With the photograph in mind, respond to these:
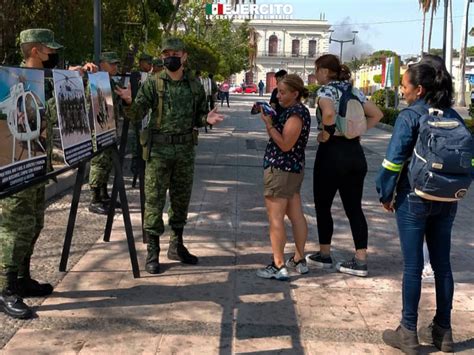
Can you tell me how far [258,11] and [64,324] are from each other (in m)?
81.2

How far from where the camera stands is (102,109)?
14.4ft

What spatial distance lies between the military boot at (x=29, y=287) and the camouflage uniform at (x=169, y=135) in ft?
2.93

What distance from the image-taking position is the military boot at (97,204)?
654 cm

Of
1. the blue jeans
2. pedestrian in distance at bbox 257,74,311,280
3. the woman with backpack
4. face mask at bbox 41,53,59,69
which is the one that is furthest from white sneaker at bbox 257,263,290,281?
face mask at bbox 41,53,59,69

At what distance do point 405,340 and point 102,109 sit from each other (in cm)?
271

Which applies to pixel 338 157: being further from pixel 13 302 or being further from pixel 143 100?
pixel 13 302

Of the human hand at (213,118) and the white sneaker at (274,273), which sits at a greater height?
the human hand at (213,118)

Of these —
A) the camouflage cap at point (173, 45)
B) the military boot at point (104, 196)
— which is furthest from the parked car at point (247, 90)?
the camouflage cap at point (173, 45)

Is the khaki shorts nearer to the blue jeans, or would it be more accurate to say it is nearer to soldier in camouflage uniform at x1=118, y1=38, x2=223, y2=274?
soldier in camouflage uniform at x1=118, y1=38, x2=223, y2=274

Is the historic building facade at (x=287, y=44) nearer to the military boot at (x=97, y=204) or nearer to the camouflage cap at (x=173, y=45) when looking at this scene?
the military boot at (x=97, y=204)

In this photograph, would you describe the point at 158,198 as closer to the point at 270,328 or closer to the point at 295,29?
the point at 270,328

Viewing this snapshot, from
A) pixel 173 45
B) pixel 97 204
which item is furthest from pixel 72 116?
pixel 97 204

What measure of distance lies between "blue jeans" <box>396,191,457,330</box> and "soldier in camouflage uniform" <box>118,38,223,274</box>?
1.87 m

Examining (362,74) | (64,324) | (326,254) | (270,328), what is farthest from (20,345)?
(362,74)
